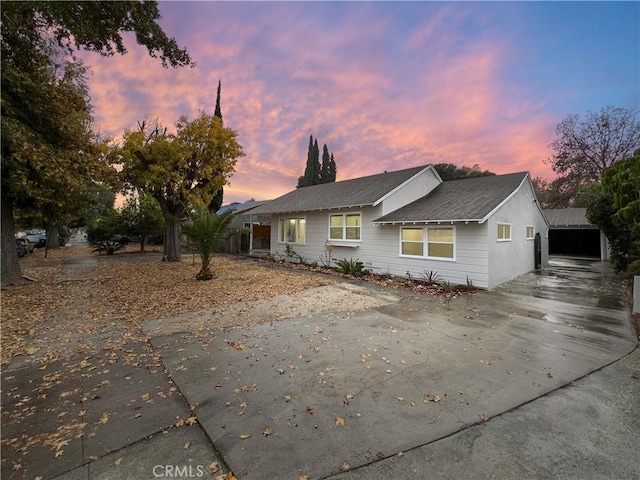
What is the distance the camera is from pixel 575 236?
65.7 feet

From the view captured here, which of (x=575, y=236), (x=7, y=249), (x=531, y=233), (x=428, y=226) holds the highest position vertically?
(x=428, y=226)

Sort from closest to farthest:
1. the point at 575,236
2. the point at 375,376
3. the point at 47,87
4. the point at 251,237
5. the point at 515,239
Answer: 1. the point at 375,376
2. the point at 47,87
3. the point at 515,239
4. the point at 251,237
5. the point at 575,236

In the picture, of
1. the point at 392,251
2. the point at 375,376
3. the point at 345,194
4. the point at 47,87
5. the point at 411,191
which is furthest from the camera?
the point at 345,194

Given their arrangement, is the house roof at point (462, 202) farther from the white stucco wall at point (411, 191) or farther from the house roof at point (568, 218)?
the house roof at point (568, 218)

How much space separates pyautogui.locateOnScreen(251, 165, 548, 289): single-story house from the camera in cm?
926

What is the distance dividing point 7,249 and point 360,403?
11.6 m

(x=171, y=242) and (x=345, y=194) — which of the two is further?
(x=171, y=242)

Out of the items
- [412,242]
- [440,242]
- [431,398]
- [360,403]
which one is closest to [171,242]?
[412,242]

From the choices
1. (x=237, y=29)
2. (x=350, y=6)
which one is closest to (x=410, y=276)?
(x=350, y=6)

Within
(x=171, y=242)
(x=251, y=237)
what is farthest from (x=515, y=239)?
(x=171, y=242)

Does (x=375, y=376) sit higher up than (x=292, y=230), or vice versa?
(x=292, y=230)

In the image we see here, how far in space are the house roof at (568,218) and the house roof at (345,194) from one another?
12289 millimetres

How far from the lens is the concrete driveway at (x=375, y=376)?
2.24 m

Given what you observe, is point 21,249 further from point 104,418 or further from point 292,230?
point 104,418
